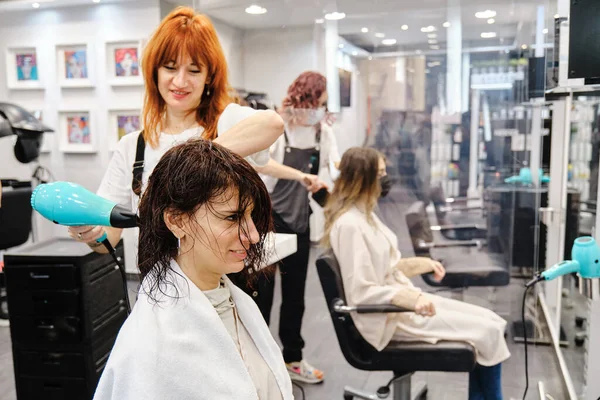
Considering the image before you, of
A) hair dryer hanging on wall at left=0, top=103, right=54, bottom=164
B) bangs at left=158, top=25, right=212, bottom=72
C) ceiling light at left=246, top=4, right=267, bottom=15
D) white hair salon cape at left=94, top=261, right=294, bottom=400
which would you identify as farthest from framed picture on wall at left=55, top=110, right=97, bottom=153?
white hair salon cape at left=94, top=261, right=294, bottom=400

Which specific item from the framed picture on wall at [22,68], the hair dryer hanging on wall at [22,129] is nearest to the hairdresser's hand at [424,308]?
the hair dryer hanging on wall at [22,129]

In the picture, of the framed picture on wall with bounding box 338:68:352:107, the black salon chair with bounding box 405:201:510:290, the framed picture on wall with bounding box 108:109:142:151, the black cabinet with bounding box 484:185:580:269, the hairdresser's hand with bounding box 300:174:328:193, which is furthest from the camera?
the framed picture on wall with bounding box 108:109:142:151

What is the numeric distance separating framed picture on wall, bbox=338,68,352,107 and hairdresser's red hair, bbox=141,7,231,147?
122 centimetres

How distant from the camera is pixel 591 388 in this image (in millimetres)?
→ 1996

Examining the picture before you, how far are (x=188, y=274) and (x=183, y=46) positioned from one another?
Answer: 66 centimetres

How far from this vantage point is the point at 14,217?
4125 mm

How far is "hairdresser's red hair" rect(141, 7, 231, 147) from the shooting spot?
148 cm

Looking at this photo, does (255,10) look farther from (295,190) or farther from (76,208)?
(76,208)

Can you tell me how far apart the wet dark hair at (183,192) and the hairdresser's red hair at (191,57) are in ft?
1.63

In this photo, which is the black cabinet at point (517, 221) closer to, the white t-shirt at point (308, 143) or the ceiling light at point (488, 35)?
the ceiling light at point (488, 35)

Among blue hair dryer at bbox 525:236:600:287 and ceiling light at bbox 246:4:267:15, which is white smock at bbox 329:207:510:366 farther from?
ceiling light at bbox 246:4:267:15

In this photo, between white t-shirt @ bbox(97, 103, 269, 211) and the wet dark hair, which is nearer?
the wet dark hair

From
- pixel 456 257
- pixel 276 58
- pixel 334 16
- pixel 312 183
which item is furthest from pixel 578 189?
pixel 276 58

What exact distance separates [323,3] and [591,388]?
6.14ft
